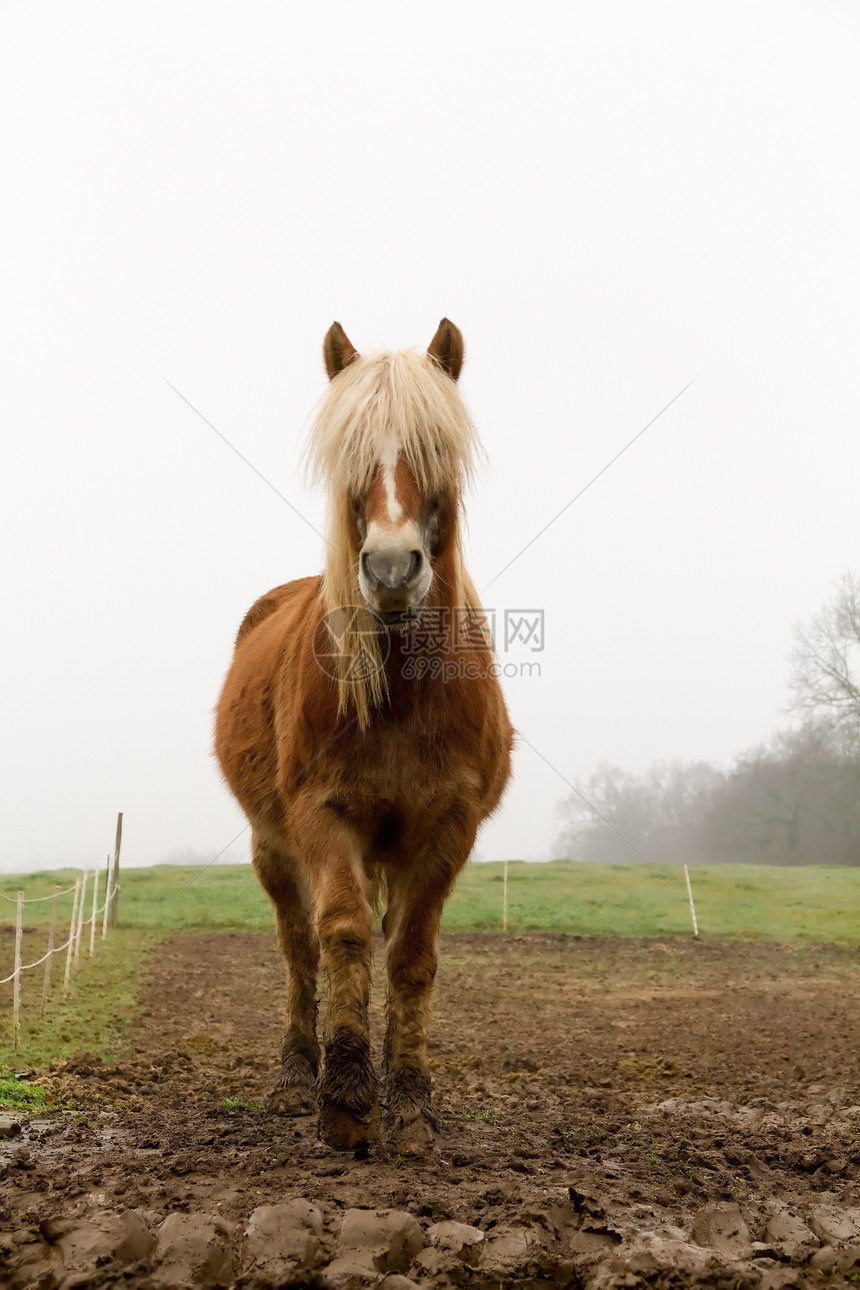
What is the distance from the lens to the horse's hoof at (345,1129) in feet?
11.9

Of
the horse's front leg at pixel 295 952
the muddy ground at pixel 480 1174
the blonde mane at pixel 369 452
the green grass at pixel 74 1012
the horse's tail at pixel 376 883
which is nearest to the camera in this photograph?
the muddy ground at pixel 480 1174

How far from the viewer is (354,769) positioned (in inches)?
156

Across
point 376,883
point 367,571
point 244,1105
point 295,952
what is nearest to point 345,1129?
point 376,883

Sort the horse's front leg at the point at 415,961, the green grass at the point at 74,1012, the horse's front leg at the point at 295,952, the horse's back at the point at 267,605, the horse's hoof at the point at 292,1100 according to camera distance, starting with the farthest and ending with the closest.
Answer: the horse's back at the point at 267,605, the green grass at the point at 74,1012, the horse's front leg at the point at 295,952, the horse's hoof at the point at 292,1100, the horse's front leg at the point at 415,961

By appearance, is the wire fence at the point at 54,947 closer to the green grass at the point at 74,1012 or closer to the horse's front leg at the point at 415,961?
the green grass at the point at 74,1012

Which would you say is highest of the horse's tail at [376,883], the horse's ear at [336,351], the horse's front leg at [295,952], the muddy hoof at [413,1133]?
the horse's ear at [336,351]

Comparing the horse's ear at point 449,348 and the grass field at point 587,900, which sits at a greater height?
the horse's ear at point 449,348

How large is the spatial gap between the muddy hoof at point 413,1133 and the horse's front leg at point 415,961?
0.09 ft

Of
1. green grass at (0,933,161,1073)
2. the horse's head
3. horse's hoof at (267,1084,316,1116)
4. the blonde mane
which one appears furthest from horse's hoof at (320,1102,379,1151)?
green grass at (0,933,161,1073)

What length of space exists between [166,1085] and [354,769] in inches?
112

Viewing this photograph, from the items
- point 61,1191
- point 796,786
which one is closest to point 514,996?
point 61,1191

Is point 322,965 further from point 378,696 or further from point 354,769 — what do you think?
point 378,696

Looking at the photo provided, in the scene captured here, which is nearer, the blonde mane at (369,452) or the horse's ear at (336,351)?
the blonde mane at (369,452)

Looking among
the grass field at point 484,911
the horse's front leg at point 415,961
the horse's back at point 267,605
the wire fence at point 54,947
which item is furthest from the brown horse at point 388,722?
the grass field at point 484,911
